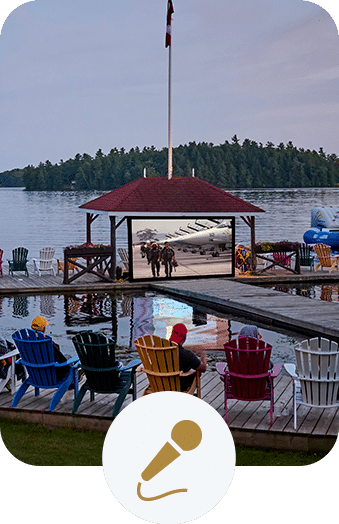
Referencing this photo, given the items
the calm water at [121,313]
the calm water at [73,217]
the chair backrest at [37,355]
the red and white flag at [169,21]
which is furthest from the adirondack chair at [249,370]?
the calm water at [73,217]

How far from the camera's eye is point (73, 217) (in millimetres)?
53094

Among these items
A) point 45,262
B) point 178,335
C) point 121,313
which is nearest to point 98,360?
point 178,335

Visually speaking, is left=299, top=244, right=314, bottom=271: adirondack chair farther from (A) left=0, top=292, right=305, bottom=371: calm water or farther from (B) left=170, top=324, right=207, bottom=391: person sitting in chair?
(B) left=170, top=324, right=207, bottom=391: person sitting in chair

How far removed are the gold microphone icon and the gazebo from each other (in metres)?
12.4

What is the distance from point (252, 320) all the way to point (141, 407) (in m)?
8.58

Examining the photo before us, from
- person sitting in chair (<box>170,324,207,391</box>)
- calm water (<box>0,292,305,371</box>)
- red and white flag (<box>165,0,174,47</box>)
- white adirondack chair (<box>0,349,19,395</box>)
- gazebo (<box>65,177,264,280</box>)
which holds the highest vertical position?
red and white flag (<box>165,0,174,47</box>)

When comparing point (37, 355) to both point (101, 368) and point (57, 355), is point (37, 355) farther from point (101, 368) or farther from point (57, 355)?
point (101, 368)

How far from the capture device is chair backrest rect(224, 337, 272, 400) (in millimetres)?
7656

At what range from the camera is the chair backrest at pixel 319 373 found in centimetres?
766

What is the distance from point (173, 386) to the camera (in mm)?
7535

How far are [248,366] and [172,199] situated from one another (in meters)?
11.1

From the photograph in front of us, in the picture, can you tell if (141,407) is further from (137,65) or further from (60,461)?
(137,65)

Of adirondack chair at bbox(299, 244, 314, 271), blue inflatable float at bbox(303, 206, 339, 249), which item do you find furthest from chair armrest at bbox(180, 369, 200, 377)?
blue inflatable float at bbox(303, 206, 339, 249)

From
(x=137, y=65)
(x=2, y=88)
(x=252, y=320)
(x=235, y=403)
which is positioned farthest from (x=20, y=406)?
(x=252, y=320)
